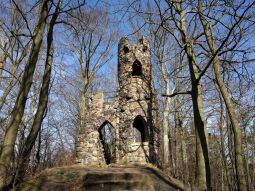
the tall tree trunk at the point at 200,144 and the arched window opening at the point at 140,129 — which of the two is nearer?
the tall tree trunk at the point at 200,144

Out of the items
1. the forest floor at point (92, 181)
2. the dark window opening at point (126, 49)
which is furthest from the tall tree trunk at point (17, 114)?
the dark window opening at point (126, 49)

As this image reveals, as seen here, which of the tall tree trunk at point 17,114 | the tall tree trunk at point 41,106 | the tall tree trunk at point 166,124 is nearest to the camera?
the tall tree trunk at point 17,114

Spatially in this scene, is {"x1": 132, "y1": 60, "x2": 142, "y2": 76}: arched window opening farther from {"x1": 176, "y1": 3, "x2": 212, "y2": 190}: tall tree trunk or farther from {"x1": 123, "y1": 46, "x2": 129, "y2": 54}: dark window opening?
{"x1": 176, "y1": 3, "x2": 212, "y2": 190}: tall tree trunk

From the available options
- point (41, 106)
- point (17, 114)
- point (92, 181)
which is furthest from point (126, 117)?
point (17, 114)

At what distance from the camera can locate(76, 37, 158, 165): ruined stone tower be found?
13203 mm

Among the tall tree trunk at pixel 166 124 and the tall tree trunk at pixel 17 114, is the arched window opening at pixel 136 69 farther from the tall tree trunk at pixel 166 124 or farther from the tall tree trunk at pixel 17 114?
the tall tree trunk at pixel 17 114

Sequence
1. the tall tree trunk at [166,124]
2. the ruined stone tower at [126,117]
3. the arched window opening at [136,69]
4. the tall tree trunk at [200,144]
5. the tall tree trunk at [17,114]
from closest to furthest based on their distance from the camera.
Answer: the tall tree trunk at [17,114] → the tall tree trunk at [200,144] → the ruined stone tower at [126,117] → the tall tree trunk at [166,124] → the arched window opening at [136,69]

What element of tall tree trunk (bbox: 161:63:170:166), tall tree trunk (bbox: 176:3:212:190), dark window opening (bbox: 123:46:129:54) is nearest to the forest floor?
tall tree trunk (bbox: 176:3:212:190)

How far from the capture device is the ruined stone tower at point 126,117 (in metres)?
13.2

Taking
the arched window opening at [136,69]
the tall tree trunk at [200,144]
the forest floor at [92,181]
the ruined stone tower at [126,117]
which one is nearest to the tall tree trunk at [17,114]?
the forest floor at [92,181]

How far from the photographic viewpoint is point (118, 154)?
13156 millimetres

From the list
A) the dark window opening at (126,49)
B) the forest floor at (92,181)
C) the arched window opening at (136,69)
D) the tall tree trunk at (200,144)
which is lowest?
the forest floor at (92,181)

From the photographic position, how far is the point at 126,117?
1367 cm

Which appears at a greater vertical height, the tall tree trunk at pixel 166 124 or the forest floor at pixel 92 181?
the tall tree trunk at pixel 166 124
